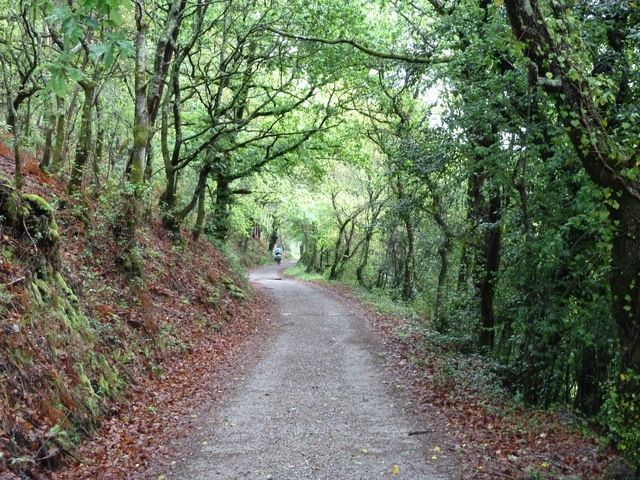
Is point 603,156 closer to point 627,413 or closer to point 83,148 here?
point 627,413

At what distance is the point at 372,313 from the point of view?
18.4 metres

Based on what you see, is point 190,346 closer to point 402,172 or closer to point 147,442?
point 147,442

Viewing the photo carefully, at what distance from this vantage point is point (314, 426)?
7094mm

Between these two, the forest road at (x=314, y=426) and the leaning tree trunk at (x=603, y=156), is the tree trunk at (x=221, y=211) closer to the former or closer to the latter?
the forest road at (x=314, y=426)

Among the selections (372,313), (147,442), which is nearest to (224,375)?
(147,442)

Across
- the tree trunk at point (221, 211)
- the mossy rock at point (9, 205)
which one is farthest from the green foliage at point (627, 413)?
the tree trunk at point (221, 211)

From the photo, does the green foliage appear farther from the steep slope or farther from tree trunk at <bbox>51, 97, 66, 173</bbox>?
tree trunk at <bbox>51, 97, 66, 173</bbox>

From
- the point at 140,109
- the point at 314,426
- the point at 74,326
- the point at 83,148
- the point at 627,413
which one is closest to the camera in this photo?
the point at 627,413

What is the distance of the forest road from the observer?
568cm

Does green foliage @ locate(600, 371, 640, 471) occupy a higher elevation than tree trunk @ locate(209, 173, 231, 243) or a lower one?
lower

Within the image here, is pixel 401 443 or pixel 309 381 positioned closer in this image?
pixel 401 443

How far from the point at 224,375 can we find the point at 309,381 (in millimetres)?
1697

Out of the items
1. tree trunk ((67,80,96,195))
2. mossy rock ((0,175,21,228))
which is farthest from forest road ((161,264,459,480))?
tree trunk ((67,80,96,195))

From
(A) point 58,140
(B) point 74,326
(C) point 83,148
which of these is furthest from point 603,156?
(A) point 58,140
